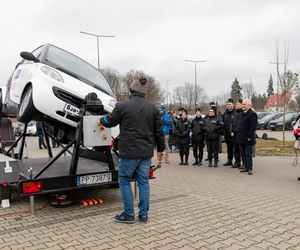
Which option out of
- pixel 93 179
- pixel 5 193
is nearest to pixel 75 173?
pixel 93 179

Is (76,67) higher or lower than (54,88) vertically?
higher

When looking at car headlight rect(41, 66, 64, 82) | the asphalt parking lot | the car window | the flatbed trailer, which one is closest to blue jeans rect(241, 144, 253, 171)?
the asphalt parking lot

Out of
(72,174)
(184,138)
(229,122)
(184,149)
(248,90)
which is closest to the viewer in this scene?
(72,174)

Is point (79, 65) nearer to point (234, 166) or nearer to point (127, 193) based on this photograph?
point (127, 193)

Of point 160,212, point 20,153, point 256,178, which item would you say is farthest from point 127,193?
point 256,178

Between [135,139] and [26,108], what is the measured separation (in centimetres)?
200

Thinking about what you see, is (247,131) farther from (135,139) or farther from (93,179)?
(135,139)

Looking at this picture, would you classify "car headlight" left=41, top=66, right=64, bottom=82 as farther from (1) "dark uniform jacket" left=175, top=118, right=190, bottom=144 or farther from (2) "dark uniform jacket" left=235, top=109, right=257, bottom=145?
(1) "dark uniform jacket" left=175, top=118, right=190, bottom=144

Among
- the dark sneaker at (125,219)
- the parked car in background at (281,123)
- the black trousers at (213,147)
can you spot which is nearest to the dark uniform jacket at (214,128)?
the black trousers at (213,147)

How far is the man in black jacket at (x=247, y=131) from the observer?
9320 mm

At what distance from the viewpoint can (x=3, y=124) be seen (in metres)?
10.1

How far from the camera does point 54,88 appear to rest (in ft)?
19.1

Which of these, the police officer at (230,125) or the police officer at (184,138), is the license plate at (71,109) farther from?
the police officer at (184,138)

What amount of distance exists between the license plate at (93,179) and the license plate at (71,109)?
0.99 metres
